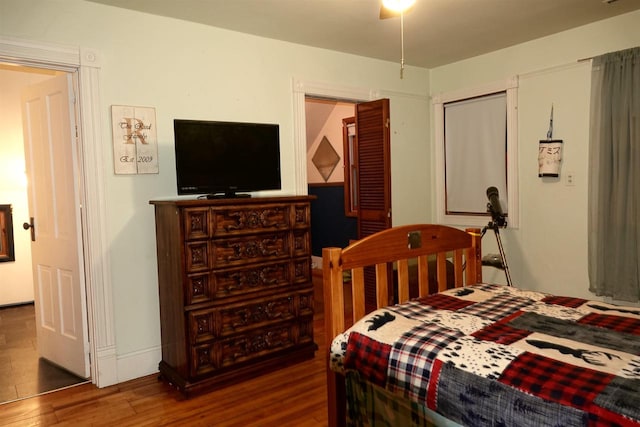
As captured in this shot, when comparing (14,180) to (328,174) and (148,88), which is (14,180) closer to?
(148,88)

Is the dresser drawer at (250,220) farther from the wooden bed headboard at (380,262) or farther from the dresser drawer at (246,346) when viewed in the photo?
the wooden bed headboard at (380,262)

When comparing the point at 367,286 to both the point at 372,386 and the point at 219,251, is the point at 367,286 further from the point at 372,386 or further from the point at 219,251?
the point at 372,386

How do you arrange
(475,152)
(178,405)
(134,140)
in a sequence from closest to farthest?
(178,405) < (134,140) < (475,152)

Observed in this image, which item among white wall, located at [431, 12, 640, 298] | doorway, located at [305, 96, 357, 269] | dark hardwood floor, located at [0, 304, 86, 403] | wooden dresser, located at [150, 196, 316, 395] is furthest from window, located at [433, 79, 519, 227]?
dark hardwood floor, located at [0, 304, 86, 403]

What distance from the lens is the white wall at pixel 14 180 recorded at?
4.75 m

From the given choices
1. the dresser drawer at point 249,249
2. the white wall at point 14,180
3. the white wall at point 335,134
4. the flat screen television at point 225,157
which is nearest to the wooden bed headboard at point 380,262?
the dresser drawer at point 249,249

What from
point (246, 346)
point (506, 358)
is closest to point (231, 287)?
point (246, 346)

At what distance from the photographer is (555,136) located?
3.71 meters

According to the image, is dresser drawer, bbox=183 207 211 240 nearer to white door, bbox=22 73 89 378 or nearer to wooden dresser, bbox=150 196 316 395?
wooden dresser, bbox=150 196 316 395

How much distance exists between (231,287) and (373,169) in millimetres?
1904

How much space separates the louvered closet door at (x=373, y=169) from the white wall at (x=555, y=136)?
1.12m

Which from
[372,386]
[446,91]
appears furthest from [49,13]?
[446,91]

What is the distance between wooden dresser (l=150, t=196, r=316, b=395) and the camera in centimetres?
264

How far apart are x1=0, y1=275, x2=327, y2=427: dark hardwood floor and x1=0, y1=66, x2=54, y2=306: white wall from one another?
Answer: 2.74 m
